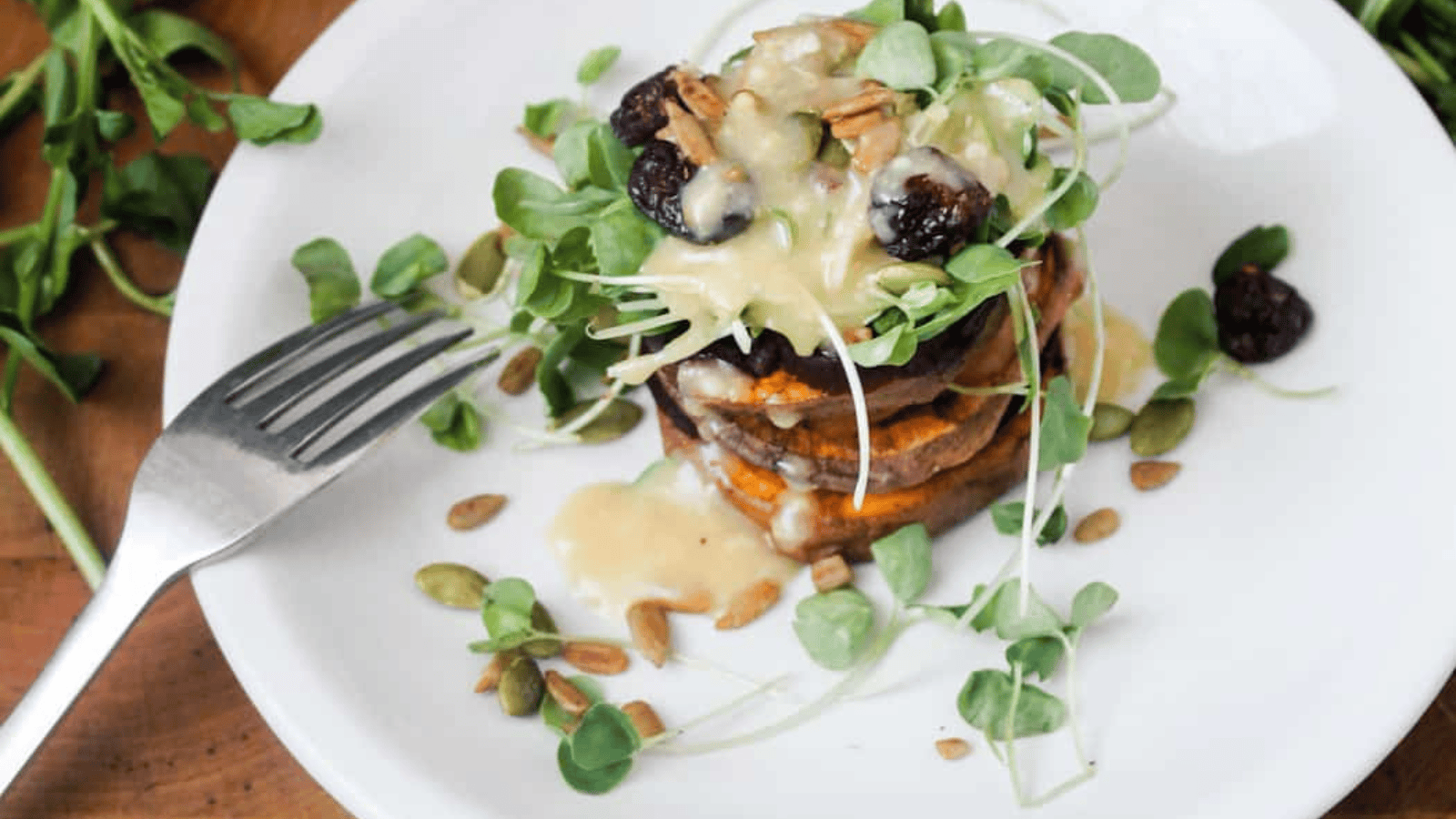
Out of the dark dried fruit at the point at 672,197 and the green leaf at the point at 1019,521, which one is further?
the green leaf at the point at 1019,521

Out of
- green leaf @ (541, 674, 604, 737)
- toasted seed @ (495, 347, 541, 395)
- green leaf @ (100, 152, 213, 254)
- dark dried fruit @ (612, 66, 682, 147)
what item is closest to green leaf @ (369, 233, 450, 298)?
toasted seed @ (495, 347, 541, 395)

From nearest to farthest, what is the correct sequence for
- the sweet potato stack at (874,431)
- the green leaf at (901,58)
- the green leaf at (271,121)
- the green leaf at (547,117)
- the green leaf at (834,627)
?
the green leaf at (901,58) → the sweet potato stack at (874,431) → the green leaf at (834,627) → the green leaf at (271,121) → the green leaf at (547,117)

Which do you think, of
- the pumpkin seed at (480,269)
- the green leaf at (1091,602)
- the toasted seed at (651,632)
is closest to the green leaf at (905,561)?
the green leaf at (1091,602)

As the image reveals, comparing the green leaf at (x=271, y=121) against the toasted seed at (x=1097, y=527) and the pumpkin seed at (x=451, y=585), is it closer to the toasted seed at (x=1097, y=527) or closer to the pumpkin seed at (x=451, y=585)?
the pumpkin seed at (x=451, y=585)

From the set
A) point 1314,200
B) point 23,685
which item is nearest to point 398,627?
point 23,685

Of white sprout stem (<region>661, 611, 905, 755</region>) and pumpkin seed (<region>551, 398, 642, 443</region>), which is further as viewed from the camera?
pumpkin seed (<region>551, 398, 642, 443</region>)

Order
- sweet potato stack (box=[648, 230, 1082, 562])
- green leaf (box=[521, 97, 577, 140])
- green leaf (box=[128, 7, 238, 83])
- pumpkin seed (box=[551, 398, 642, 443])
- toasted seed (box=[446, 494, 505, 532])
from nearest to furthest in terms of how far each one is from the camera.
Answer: sweet potato stack (box=[648, 230, 1082, 562]) < toasted seed (box=[446, 494, 505, 532]) < pumpkin seed (box=[551, 398, 642, 443]) < green leaf (box=[521, 97, 577, 140]) < green leaf (box=[128, 7, 238, 83])

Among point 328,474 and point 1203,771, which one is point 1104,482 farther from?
point 328,474

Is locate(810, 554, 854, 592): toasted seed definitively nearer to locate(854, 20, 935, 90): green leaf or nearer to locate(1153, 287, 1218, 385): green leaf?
locate(1153, 287, 1218, 385): green leaf
